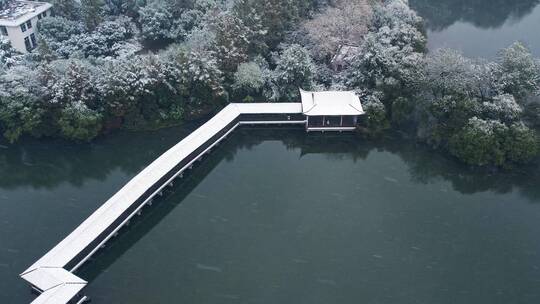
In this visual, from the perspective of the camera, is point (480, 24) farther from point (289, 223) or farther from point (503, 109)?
point (289, 223)

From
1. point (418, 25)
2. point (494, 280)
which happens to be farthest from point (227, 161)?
point (418, 25)

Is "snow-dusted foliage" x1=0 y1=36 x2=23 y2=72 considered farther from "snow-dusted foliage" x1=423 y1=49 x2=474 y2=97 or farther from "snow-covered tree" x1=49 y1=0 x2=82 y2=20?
"snow-dusted foliage" x1=423 y1=49 x2=474 y2=97

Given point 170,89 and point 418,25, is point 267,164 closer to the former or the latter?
point 170,89

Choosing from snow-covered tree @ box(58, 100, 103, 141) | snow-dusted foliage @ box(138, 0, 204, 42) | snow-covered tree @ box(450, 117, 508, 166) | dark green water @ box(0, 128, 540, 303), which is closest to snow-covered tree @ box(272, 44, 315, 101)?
dark green water @ box(0, 128, 540, 303)

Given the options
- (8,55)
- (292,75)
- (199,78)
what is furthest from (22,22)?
(292,75)

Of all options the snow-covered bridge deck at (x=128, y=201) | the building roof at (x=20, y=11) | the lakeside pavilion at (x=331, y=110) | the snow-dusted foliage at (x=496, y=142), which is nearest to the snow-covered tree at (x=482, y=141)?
the snow-dusted foliage at (x=496, y=142)
